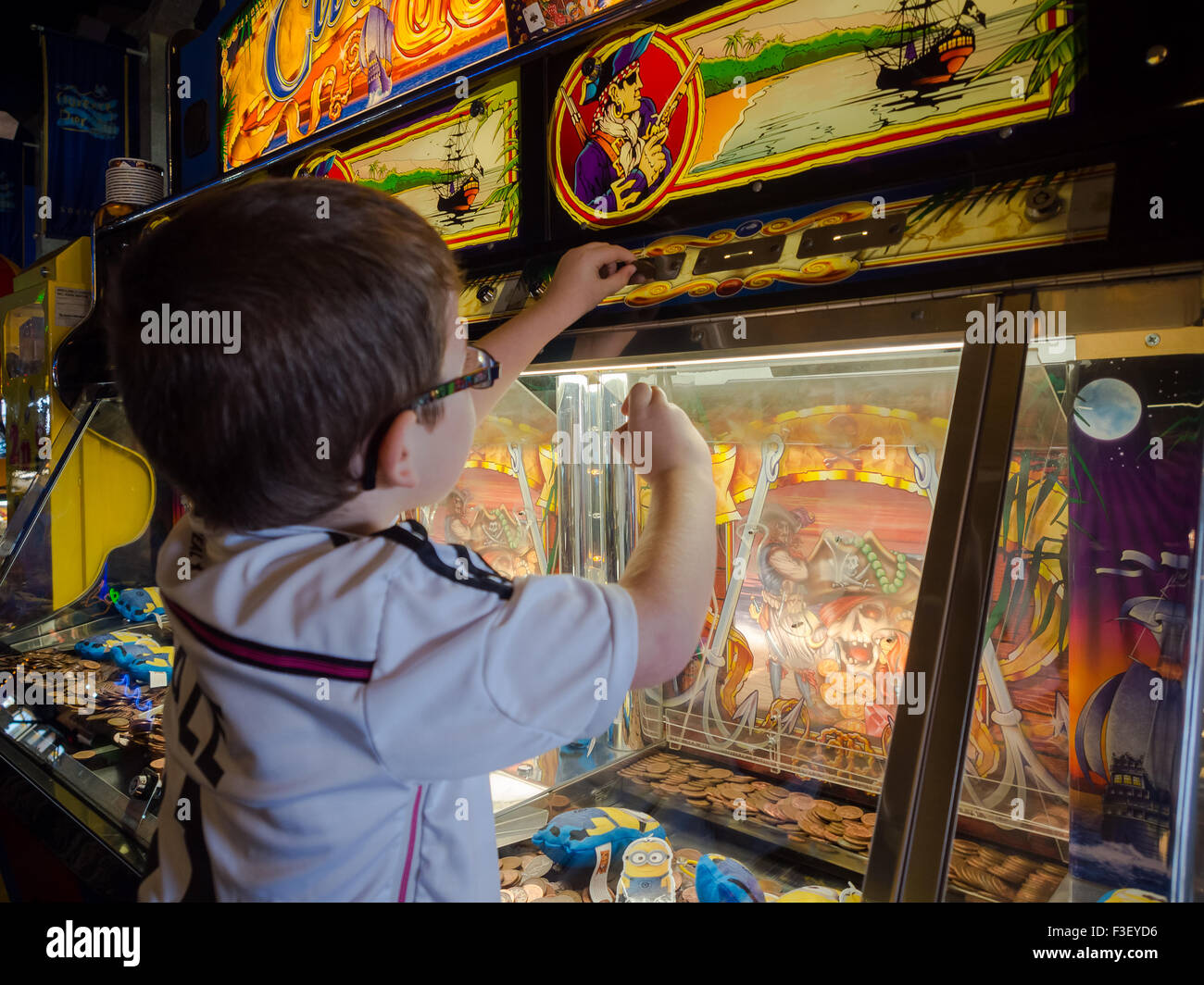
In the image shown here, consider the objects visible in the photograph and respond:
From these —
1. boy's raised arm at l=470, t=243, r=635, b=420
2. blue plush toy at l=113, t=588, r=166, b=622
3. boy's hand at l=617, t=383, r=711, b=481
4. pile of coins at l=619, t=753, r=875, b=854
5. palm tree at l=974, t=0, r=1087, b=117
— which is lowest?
pile of coins at l=619, t=753, r=875, b=854

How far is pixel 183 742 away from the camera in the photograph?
96 centimetres

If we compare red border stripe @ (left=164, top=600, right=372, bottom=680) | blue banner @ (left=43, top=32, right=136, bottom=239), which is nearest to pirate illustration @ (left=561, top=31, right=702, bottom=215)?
red border stripe @ (left=164, top=600, right=372, bottom=680)

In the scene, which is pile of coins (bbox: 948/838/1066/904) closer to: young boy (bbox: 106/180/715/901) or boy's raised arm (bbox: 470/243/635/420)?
young boy (bbox: 106/180/715/901)

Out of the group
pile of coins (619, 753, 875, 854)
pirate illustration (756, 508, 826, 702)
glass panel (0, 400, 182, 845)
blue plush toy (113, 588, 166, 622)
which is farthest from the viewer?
blue plush toy (113, 588, 166, 622)

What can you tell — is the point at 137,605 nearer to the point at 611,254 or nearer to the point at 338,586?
the point at 611,254

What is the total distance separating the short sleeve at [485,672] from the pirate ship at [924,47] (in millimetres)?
872

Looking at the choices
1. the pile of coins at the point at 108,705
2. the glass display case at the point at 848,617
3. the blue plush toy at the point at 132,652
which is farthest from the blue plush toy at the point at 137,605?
the glass display case at the point at 848,617

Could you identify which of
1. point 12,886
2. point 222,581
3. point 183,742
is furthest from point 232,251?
point 12,886

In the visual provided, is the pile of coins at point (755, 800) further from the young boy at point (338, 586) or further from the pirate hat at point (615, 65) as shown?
the pirate hat at point (615, 65)

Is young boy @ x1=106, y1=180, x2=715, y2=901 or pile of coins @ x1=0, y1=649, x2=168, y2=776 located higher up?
young boy @ x1=106, y1=180, x2=715, y2=901

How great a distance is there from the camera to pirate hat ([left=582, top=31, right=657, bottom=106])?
1.39 meters

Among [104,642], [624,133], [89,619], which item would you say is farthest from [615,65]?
[89,619]

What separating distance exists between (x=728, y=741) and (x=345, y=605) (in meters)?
1.17

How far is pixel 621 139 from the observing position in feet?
4.66
